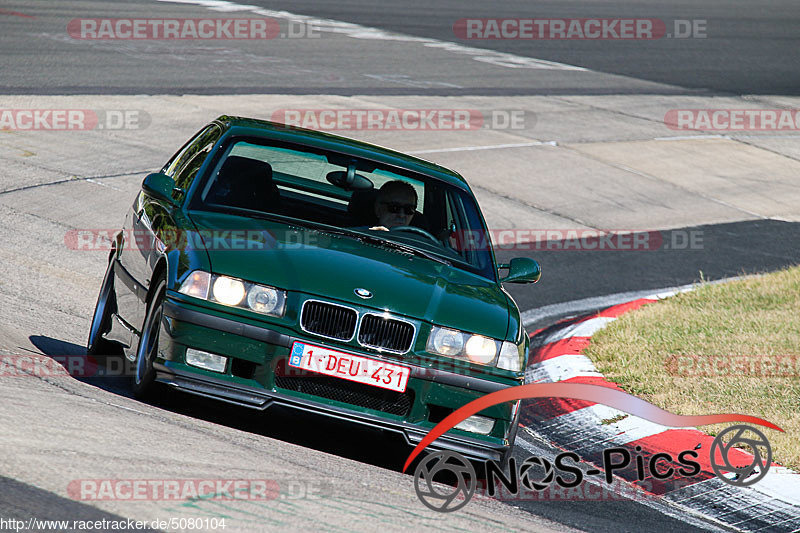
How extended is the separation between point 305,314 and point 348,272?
0.37m

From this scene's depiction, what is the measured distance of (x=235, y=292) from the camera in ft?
17.6

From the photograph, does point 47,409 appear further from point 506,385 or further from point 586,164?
point 586,164

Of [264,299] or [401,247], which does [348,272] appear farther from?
[401,247]

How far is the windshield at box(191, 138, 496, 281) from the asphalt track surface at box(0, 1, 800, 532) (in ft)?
3.69

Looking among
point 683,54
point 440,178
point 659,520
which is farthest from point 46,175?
point 683,54

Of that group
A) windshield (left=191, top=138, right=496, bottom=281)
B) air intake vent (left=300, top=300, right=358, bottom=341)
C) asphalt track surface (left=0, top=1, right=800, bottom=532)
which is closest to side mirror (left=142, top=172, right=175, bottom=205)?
windshield (left=191, top=138, right=496, bottom=281)

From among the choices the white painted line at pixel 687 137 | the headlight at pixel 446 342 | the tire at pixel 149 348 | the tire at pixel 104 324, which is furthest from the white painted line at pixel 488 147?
the headlight at pixel 446 342

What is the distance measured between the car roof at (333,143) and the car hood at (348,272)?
30.7 inches

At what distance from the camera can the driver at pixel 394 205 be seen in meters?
6.70

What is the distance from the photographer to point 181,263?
5508 mm

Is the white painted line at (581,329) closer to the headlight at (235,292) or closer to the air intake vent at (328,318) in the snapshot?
the air intake vent at (328,318)

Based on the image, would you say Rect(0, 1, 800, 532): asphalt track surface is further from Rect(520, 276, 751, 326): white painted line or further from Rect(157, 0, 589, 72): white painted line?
Rect(157, 0, 589, 72): white painted line

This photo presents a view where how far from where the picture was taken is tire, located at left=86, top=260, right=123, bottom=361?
22.1 feet

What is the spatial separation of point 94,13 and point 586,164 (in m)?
11.5
